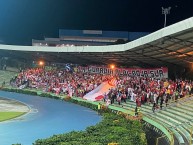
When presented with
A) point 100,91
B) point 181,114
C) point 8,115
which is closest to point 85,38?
point 100,91

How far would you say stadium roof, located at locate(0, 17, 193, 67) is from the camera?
75.2ft

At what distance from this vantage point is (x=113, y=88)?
3909 centimetres

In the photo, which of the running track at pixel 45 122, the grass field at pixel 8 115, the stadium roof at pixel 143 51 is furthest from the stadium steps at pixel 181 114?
the grass field at pixel 8 115

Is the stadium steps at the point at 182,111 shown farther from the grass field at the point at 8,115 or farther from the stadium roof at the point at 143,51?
the grass field at the point at 8,115

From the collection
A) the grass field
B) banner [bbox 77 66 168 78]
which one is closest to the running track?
the grass field

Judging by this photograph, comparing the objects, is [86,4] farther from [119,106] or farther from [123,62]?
[119,106]

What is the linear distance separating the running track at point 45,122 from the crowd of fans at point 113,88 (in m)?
3.50

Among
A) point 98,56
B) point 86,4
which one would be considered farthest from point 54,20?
point 98,56

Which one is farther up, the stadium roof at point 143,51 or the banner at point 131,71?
the stadium roof at point 143,51

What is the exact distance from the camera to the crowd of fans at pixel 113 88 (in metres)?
31.3

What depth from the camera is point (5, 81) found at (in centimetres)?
5894

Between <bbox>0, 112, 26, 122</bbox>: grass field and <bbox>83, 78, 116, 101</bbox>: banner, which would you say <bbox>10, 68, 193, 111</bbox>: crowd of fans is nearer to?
<bbox>83, 78, 116, 101</bbox>: banner

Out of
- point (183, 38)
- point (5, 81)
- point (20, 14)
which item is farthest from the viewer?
point (20, 14)

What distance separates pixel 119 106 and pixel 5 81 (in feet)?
90.9
